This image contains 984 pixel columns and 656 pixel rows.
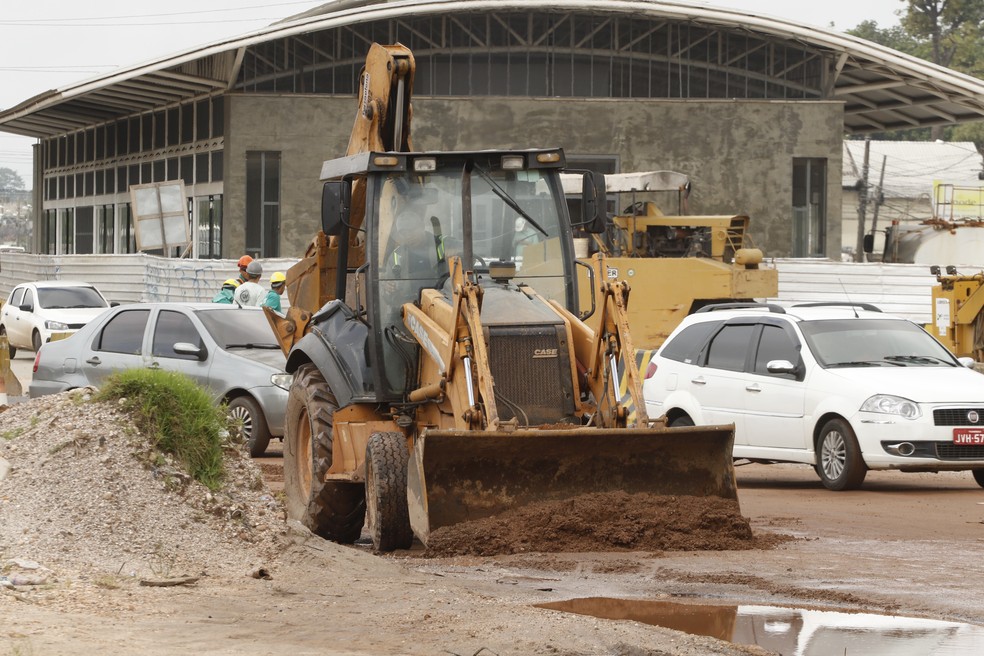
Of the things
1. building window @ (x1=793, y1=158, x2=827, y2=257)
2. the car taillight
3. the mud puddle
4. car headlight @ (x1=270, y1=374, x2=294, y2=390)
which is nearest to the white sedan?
car headlight @ (x1=270, y1=374, x2=294, y2=390)

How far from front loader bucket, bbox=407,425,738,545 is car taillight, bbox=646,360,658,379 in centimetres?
673

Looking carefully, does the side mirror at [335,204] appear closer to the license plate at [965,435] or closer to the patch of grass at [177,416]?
the patch of grass at [177,416]

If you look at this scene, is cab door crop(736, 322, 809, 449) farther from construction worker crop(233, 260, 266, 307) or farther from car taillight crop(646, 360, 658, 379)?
construction worker crop(233, 260, 266, 307)

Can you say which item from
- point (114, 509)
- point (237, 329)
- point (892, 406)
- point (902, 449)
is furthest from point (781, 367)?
point (114, 509)

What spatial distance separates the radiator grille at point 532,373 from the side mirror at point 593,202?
107 cm

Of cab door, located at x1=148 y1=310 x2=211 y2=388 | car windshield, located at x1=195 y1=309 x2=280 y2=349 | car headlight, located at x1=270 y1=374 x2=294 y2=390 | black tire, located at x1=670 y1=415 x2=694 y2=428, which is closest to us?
Answer: black tire, located at x1=670 y1=415 x2=694 y2=428

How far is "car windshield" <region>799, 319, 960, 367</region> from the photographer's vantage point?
1547cm

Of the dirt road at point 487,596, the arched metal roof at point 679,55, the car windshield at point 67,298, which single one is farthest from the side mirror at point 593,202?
the arched metal roof at point 679,55

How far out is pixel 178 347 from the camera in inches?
699

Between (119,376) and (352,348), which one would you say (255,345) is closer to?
(352,348)

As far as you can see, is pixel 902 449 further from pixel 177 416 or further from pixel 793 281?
pixel 793 281

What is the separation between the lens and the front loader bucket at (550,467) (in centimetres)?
987

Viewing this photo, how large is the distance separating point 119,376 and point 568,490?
3.01m

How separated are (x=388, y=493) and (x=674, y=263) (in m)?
19.0
